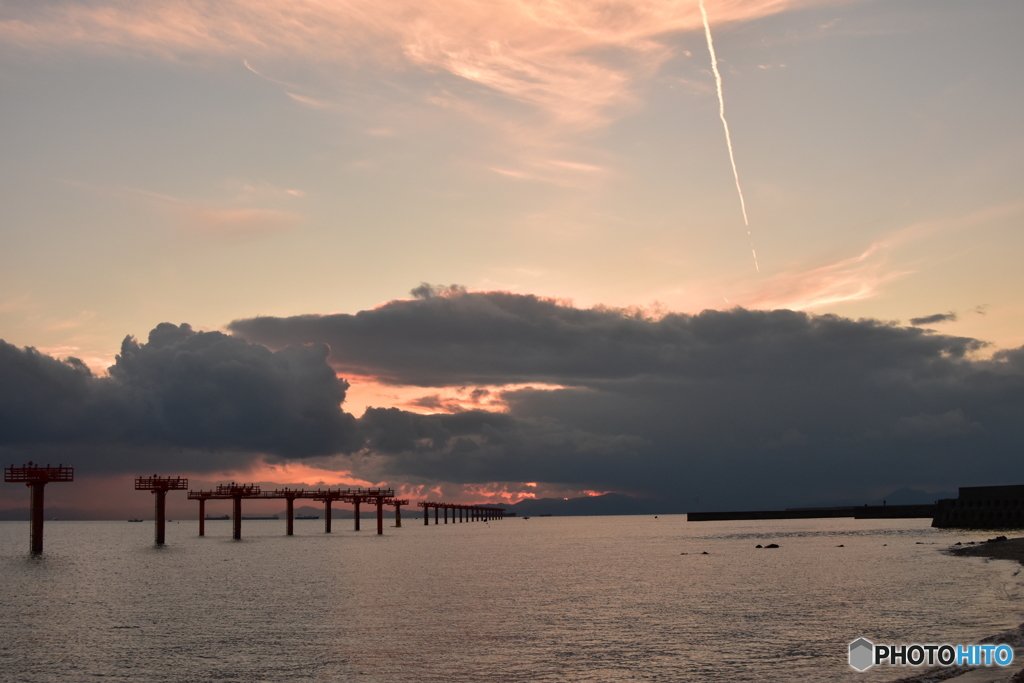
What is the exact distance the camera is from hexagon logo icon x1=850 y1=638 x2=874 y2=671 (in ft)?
92.2

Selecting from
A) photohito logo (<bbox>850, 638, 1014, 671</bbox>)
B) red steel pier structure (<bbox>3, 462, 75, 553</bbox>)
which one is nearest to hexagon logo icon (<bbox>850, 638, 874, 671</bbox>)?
photohito logo (<bbox>850, 638, 1014, 671</bbox>)

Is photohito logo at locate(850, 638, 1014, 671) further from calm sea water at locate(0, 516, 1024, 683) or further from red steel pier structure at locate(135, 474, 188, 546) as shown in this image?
red steel pier structure at locate(135, 474, 188, 546)

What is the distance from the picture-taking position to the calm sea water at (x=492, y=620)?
29.0 m

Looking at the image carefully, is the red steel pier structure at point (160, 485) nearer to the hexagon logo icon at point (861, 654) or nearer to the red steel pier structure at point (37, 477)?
the red steel pier structure at point (37, 477)

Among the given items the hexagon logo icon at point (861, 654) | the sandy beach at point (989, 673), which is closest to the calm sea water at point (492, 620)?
the hexagon logo icon at point (861, 654)

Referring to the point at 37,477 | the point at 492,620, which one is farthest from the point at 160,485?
the point at 492,620

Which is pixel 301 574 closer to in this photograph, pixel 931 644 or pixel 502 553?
pixel 502 553

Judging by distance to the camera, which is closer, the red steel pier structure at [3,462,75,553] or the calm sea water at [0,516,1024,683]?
the calm sea water at [0,516,1024,683]

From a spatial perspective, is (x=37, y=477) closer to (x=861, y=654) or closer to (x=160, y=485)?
(x=160, y=485)

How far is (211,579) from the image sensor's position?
6612 centimetres

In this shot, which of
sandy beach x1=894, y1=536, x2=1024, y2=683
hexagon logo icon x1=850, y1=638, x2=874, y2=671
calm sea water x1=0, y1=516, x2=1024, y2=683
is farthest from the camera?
calm sea water x1=0, y1=516, x2=1024, y2=683

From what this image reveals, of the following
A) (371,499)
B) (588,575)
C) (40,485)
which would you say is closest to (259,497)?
(371,499)

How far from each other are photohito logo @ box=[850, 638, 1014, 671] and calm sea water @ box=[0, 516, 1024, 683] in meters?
0.85

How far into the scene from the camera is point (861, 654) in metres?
29.9
